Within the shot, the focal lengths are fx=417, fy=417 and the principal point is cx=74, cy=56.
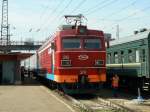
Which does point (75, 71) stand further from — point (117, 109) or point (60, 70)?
point (117, 109)

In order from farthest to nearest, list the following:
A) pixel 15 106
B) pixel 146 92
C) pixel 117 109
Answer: pixel 146 92 < pixel 15 106 < pixel 117 109

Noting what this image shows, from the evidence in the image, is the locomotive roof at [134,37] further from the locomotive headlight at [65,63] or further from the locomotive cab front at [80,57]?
the locomotive headlight at [65,63]

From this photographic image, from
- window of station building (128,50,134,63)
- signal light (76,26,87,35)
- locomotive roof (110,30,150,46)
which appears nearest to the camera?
locomotive roof (110,30,150,46)

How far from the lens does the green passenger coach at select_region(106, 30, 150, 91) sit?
21042 mm

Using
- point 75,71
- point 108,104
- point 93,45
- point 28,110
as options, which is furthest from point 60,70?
point 28,110

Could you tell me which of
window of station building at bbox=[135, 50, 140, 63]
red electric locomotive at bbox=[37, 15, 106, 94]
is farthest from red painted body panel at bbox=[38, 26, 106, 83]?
window of station building at bbox=[135, 50, 140, 63]

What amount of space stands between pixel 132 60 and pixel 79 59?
3.58 m

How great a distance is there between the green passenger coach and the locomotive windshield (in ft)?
7.07

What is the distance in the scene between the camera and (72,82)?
68.3 feet

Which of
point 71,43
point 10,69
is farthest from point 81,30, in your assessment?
point 10,69

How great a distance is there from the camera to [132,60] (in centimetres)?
2303

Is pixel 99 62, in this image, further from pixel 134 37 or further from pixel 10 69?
pixel 10 69

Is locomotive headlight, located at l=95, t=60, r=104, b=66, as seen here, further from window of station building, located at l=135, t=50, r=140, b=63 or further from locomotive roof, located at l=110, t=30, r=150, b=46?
locomotive roof, located at l=110, t=30, r=150, b=46

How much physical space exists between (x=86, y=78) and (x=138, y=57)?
126 inches
